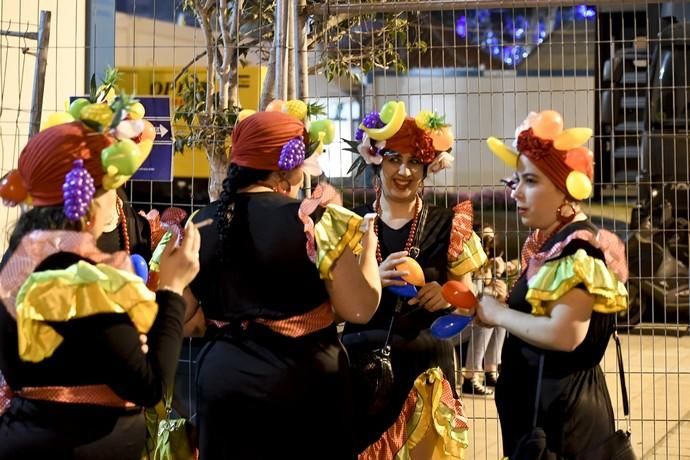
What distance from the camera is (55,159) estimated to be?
2510 millimetres

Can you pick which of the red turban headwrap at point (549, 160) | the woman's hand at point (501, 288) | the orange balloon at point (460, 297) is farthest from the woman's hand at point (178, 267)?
the woman's hand at point (501, 288)

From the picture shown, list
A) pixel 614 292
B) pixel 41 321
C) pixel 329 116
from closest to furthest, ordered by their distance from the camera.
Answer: pixel 41 321 → pixel 614 292 → pixel 329 116

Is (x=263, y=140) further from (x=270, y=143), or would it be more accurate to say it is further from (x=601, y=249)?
(x=601, y=249)

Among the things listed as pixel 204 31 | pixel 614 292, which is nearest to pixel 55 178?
pixel 614 292

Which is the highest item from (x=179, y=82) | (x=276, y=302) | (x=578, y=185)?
(x=179, y=82)

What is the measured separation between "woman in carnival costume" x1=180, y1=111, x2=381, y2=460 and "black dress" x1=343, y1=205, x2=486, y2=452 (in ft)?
2.53

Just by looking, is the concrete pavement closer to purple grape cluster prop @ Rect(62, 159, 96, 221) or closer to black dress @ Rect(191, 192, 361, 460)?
black dress @ Rect(191, 192, 361, 460)

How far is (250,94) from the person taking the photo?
6.38 meters

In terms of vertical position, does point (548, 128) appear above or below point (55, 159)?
above

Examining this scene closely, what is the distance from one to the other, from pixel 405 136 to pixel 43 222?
1801mm

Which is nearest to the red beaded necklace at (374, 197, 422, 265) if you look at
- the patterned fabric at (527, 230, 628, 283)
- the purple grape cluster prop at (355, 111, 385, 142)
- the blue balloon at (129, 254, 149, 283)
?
the purple grape cluster prop at (355, 111, 385, 142)

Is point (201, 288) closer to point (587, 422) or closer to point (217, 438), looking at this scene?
point (217, 438)

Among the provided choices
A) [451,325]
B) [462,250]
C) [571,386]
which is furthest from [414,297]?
[571,386]

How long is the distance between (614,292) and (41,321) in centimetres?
158
